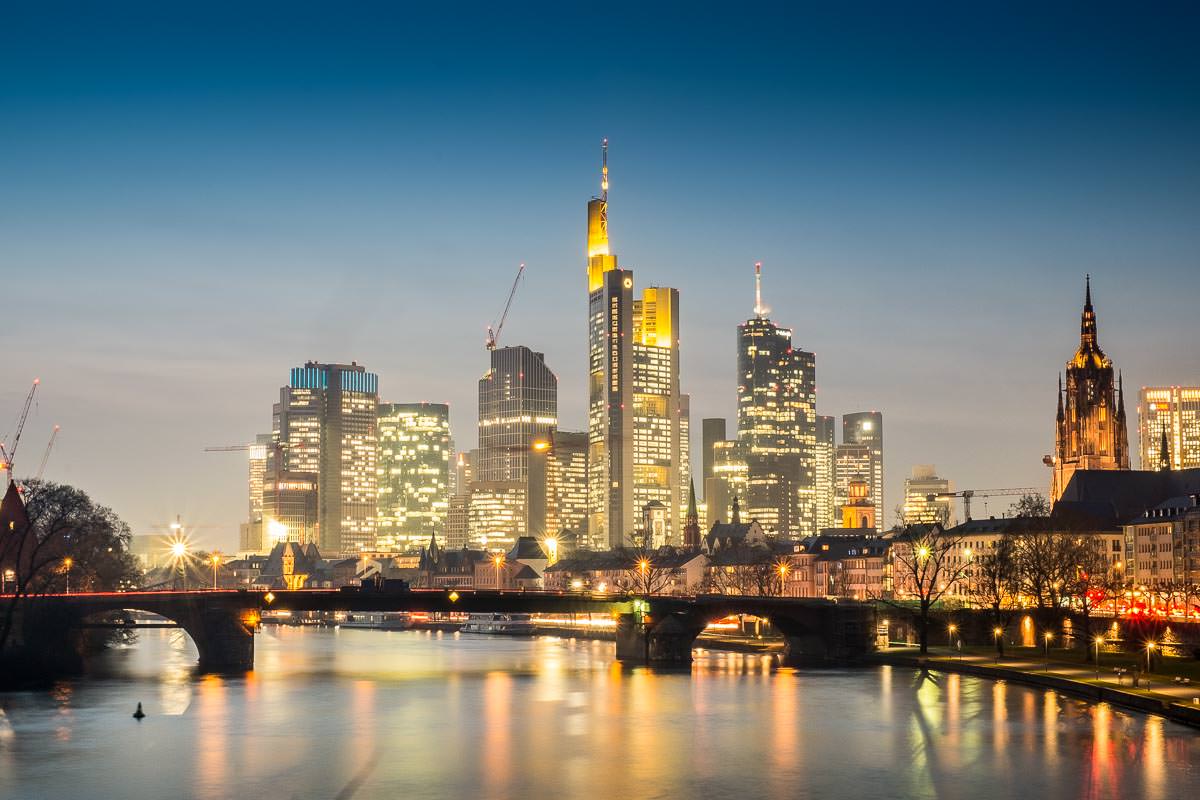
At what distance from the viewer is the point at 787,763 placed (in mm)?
89750

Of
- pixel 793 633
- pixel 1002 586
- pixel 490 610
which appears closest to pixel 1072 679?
pixel 793 633

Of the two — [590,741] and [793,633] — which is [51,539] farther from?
[590,741]

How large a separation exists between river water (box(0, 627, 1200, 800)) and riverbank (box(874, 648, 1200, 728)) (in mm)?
1810

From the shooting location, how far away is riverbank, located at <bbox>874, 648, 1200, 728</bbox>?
10194 centimetres

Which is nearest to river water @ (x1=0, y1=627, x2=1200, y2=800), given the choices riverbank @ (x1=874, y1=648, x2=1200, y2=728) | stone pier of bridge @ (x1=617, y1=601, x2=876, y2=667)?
riverbank @ (x1=874, y1=648, x2=1200, y2=728)

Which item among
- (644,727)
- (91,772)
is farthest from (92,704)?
(644,727)

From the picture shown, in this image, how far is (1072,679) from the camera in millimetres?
121812

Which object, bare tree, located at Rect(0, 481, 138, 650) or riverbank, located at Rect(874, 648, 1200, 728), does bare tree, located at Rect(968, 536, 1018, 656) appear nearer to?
riverbank, located at Rect(874, 648, 1200, 728)

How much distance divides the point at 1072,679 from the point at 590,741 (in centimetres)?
4411

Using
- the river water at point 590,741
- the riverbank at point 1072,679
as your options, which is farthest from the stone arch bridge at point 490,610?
the river water at point 590,741

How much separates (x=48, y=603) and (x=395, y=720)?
5921cm

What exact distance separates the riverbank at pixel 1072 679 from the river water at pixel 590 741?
1.81 metres

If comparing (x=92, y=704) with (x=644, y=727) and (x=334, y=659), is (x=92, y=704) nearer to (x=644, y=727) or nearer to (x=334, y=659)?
(x=644, y=727)

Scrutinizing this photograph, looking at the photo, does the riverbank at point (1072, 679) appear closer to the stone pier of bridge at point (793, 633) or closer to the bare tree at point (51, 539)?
the stone pier of bridge at point (793, 633)
